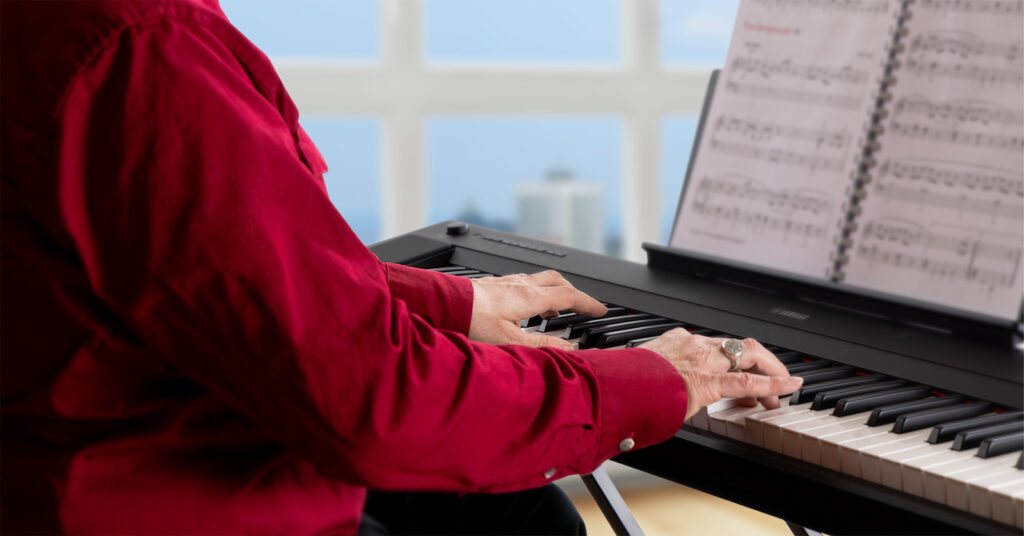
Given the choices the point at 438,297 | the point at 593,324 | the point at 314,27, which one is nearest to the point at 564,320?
the point at 593,324

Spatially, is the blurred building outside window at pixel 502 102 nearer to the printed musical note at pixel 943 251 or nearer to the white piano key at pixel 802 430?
the printed musical note at pixel 943 251

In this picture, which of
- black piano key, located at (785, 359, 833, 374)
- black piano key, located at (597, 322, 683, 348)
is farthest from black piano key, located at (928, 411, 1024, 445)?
black piano key, located at (597, 322, 683, 348)

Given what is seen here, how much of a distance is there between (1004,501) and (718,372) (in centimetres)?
36

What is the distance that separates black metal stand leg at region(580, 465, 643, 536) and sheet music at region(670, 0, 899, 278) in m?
0.43

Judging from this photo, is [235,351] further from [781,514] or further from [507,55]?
[507,55]

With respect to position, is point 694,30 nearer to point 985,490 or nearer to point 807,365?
point 807,365

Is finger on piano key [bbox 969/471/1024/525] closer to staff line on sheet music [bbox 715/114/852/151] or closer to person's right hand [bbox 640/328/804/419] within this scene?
person's right hand [bbox 640/328/804/419]

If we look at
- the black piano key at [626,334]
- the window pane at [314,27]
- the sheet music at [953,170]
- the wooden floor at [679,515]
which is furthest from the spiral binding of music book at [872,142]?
the window pane at [314,27]

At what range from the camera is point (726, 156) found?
1727 millimetres

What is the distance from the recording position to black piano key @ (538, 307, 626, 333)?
1609mm

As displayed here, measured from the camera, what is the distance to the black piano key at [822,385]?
51.1 inches

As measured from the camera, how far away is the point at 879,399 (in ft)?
4.14

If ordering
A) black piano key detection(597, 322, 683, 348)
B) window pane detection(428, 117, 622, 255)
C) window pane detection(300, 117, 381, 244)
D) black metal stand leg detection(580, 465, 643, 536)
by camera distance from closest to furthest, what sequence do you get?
black piano key detection(597, 322, 683, 348) → black metal stand leg detection(580, 465, 643, 536) → window pane detection(300, 117, 381, 244) → window pane detection(428, 117, 622, 255)

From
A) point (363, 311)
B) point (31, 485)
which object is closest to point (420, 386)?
point (363, 311)
